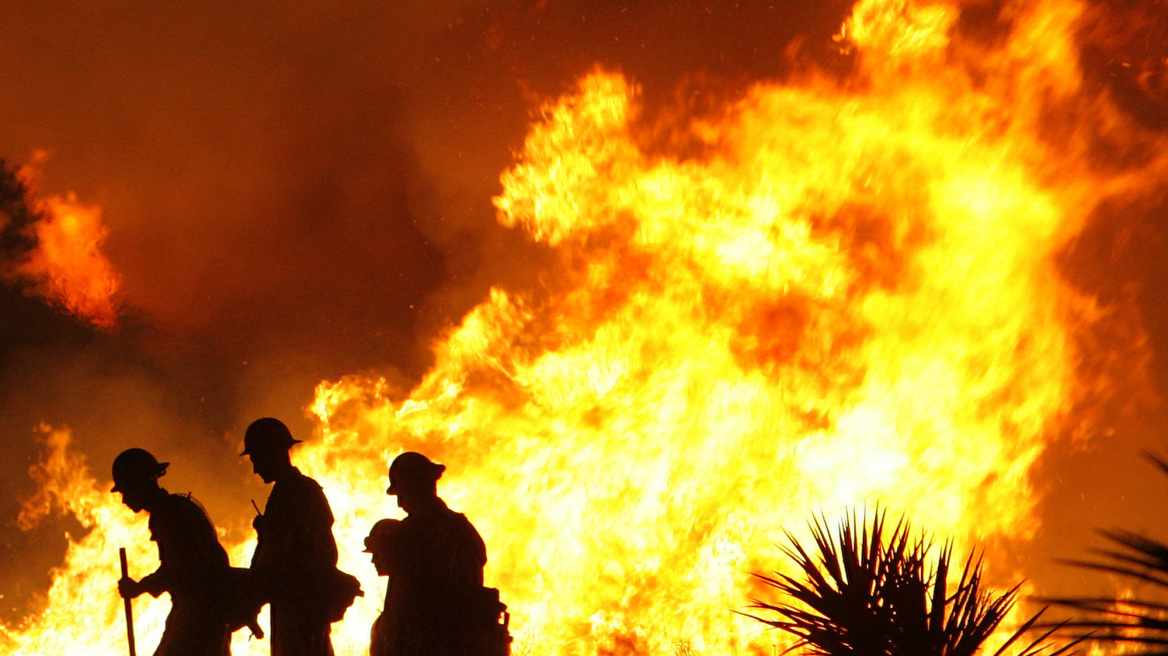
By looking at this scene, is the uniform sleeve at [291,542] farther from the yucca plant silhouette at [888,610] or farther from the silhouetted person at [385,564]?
the yucca plant silhouette at [888,610]

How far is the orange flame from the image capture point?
21359 millimetres

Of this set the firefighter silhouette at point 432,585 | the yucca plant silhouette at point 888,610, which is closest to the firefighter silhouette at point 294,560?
the firefighter silhouette at point 432,585

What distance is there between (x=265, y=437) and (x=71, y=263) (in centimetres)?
1486

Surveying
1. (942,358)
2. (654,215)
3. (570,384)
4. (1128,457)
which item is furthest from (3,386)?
(1128,457)

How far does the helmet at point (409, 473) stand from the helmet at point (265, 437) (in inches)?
39.9

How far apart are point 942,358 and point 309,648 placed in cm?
1517

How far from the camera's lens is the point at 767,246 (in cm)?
2002

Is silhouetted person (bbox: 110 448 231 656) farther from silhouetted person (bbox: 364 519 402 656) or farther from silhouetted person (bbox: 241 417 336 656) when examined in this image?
silhouetted person (bbox: 364 519 402 656)

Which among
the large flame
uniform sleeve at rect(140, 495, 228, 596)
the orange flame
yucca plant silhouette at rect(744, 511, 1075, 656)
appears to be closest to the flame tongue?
the large flame

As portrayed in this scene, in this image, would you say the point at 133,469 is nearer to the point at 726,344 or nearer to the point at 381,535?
the point at 381,535

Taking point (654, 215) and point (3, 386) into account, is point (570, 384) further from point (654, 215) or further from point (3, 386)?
point (3, 386)

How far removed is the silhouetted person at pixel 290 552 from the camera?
8.17m

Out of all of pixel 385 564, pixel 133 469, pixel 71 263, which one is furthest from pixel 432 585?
pixel 71 263

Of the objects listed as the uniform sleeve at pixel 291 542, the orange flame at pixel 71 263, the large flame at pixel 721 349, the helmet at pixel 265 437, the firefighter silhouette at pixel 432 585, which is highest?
the orange flame at pixel 71 263
